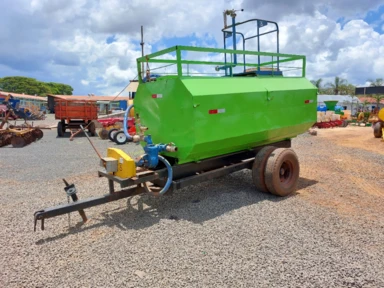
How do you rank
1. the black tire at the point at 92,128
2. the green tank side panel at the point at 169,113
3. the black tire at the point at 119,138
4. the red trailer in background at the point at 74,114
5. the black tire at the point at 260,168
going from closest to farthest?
the green tank side panel at the point at 169,113 → the black tire at the point at 260,168 → the black tire at the point at 119,138 → the red trailer in background at the point at 74,114 → the black tire at the point at 92,128

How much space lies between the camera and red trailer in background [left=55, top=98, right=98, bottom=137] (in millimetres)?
16422

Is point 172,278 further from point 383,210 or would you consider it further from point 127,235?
point 383,210

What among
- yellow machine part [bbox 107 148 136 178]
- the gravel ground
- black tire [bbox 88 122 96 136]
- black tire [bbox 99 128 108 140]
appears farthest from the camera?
black tire [bbox 88 122 96 136]

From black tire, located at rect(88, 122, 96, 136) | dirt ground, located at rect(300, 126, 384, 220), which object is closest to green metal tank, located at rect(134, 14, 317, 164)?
dirt ground, located at rect(300, 126, 384, 220)

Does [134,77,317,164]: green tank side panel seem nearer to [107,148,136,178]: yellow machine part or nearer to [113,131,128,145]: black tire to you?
[107,148,136,178]: yellow machine part

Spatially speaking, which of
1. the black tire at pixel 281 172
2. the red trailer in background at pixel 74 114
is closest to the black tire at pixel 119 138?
the red trailer in background at pixel 74 114

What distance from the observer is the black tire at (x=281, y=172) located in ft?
17.5

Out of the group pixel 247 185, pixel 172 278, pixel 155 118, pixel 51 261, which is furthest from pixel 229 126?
pixel 51 261

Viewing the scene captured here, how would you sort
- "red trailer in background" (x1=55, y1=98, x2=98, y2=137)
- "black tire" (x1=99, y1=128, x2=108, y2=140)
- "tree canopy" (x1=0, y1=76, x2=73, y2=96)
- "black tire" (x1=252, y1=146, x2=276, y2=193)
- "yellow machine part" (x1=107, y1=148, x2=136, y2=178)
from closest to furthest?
"yellow machine part" (x1=107, y1=148, x2=136, y2=178)
"black tire" (x1=252, y1=146, x2=276, y2=193)
"black tire" (x1=99, y1=128, x2=108, y2=140)
"red trailer in background" (x1=55, y1=98, x2=98, y2=137)
"tree canopy" (x1=0, y1=76, x2=73, y2=96)

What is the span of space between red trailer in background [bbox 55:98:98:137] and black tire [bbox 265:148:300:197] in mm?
12830

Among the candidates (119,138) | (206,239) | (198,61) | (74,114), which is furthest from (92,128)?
A: (206,239)

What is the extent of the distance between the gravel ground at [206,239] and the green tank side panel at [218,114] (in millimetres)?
1063

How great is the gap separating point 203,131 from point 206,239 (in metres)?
1.56

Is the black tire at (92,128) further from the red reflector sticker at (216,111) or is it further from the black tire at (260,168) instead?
the red reflector sticker at (216,111)
